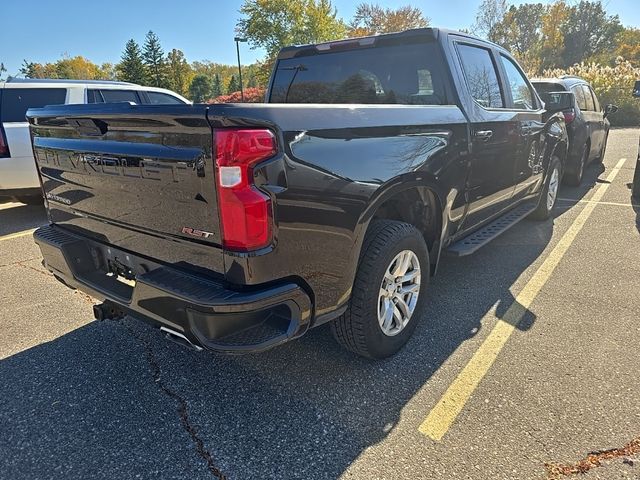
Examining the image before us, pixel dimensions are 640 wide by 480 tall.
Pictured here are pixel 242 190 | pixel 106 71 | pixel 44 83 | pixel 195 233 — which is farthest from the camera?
pixel 106 71

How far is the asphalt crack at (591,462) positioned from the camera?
1981 mm

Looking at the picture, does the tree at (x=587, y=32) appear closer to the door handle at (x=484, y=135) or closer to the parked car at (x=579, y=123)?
the parked car at (x=579, y=123)

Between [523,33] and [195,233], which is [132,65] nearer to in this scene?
[523,33]

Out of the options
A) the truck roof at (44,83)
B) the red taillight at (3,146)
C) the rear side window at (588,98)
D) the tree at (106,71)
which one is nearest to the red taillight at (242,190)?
the red taillight at (3,146)

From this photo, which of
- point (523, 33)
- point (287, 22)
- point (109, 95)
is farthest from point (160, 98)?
point (523, 33)

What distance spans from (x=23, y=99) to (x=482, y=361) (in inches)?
265

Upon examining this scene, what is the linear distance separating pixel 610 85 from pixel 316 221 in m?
26.0

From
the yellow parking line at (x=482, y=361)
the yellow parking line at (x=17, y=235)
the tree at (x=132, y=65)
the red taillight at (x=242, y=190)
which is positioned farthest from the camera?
the tree at (x=132, y=65)

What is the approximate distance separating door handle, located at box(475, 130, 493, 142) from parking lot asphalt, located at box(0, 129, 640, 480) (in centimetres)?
127

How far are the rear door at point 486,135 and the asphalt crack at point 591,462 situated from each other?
1.90 m

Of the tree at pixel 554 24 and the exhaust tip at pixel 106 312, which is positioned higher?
the tree at pixel 554 24

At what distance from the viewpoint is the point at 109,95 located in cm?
711

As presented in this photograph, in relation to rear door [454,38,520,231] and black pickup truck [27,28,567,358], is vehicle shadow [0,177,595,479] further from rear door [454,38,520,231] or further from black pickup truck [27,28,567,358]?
rear door [454,38,520,231]

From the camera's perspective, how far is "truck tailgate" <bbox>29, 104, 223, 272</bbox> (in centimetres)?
189
